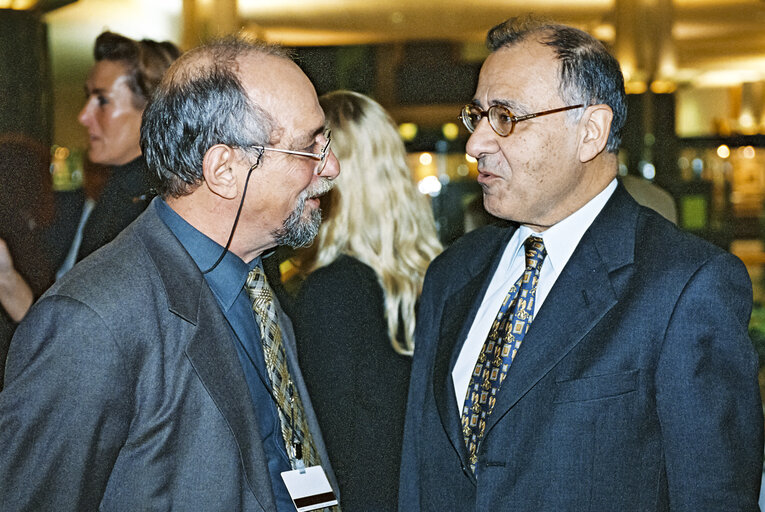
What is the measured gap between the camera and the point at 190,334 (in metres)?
1.50

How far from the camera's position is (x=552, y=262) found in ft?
5.89

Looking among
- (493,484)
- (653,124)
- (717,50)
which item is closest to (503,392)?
(493,484)

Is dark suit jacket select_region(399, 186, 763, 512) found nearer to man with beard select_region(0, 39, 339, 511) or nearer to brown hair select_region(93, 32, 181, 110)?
man with beard select_region(0, 39, 339, 511)

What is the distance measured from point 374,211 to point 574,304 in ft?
3.06

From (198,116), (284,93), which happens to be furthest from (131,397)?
(284,93)

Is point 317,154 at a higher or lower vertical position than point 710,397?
higher

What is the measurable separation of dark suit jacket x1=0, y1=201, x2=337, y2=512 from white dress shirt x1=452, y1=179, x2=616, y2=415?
1.91 ft

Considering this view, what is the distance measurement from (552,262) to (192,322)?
840 mm

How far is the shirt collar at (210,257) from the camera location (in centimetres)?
165

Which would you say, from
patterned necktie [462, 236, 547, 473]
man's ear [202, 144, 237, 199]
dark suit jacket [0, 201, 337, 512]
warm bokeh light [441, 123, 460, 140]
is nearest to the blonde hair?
patterned necktie [462, 236, 547, 473]

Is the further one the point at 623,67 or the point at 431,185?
the point at 623,67

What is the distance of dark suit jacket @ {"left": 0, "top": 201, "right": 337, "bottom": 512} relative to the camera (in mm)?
1312

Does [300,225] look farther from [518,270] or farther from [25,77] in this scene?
[25,77]

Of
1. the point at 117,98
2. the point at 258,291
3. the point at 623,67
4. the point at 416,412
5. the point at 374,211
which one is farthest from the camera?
the point at 623,67
